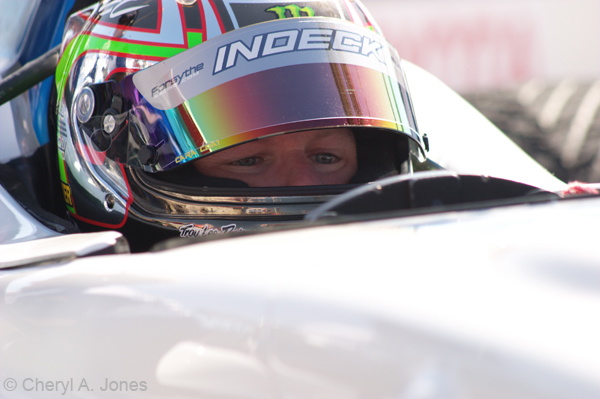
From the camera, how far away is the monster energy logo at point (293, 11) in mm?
1118

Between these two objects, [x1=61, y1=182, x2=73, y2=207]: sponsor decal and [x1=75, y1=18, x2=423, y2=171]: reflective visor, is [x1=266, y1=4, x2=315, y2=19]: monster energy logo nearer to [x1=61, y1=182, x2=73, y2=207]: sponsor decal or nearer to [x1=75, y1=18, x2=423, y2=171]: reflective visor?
[x1=75, y1=18, x2=423, y2=171]: reflective visor

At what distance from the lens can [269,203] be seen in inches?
40.0

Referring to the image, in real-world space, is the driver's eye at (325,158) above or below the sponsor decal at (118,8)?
below

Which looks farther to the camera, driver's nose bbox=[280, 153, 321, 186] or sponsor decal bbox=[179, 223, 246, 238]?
driver's nose bbox=[280, 153, 321, 186]

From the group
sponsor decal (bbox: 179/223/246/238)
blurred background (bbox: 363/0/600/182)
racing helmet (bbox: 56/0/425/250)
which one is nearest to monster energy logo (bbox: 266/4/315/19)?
racing helmet (bbox: 56/0/425/250)

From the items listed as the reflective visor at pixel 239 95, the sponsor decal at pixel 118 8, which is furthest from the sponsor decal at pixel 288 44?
the sponsor decal at pixel 118 8

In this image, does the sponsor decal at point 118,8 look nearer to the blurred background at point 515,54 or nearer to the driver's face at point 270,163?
the driver's face at point 270,163

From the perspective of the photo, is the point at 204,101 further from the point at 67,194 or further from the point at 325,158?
the point at 67,194

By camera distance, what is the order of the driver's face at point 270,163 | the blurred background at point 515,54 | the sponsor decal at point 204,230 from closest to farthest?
the sponsor decal at point 204,230, the driver's face at point 270,163, the blurred background at point 515,54

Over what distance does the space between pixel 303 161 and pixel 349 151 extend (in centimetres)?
14

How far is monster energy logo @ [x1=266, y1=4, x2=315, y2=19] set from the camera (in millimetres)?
1118

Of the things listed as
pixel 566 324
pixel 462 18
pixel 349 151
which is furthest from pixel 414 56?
pixel 566 324

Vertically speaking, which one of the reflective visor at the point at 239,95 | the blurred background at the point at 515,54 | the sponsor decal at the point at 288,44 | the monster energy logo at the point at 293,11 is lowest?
the blurred background at the point at 515,54

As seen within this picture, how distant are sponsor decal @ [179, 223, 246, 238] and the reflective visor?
0.40 ft
